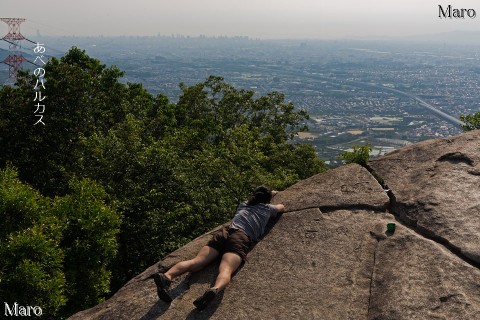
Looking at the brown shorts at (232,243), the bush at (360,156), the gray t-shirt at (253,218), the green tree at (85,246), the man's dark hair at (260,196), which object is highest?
the bush at (360,156)

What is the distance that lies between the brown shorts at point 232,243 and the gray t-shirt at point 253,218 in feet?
0.76

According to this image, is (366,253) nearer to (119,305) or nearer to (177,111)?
(119,305)

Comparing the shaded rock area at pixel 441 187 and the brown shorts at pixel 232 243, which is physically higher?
the shaded rock area at pixel 441 187

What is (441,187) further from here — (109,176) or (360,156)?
(109,176)

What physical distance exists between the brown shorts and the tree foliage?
17.5ft

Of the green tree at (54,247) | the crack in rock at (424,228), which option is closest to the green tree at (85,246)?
the green tree at (54,247)

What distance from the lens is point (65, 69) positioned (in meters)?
22.7

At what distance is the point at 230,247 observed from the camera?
898 cm

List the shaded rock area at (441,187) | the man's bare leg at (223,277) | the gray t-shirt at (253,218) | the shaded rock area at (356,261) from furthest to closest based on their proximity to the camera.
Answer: the gray t-shirt at (253,218) → the shaded rock area at (441,187) → the man's bare leg at (223,277) → the shaded rock area at (356,261)

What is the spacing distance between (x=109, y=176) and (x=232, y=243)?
1083 cm

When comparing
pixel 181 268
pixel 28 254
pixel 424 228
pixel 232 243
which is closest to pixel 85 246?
pixel 28 254

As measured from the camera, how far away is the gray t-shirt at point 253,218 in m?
9.60

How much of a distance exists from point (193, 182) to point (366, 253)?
36.0ft

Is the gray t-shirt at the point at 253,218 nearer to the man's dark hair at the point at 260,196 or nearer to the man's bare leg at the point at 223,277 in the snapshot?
the man's dark hair at the point at 260,196
